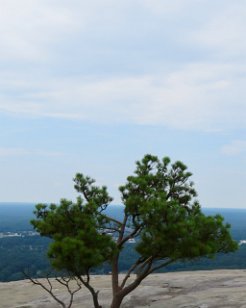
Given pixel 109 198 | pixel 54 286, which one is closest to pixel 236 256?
pixel 54 286

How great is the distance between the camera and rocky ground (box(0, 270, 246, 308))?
1955 centimetres

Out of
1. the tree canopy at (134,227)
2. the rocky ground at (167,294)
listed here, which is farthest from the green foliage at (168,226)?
the rocky ground at (167,294)

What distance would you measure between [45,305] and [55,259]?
335 inches

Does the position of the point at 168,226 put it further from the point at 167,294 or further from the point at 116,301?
the point at 167,294

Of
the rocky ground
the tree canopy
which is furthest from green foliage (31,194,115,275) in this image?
the rocky ground

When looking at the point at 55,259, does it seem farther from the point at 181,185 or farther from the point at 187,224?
the point at 181,185

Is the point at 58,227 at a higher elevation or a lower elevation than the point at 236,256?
higher

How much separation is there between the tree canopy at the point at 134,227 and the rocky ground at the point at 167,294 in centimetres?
361

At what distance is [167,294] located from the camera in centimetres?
2164

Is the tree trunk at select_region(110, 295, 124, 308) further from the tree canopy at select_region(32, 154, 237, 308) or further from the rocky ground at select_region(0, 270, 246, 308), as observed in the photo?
the rocky ground at select_region(0, 270, 246, 308)

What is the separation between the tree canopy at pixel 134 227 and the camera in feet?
48.7

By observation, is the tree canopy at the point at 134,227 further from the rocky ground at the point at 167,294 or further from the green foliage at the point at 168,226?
the rocky ground at the point at 167,294

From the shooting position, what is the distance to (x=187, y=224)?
593 inches

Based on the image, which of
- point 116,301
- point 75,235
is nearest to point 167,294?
point 116,301
